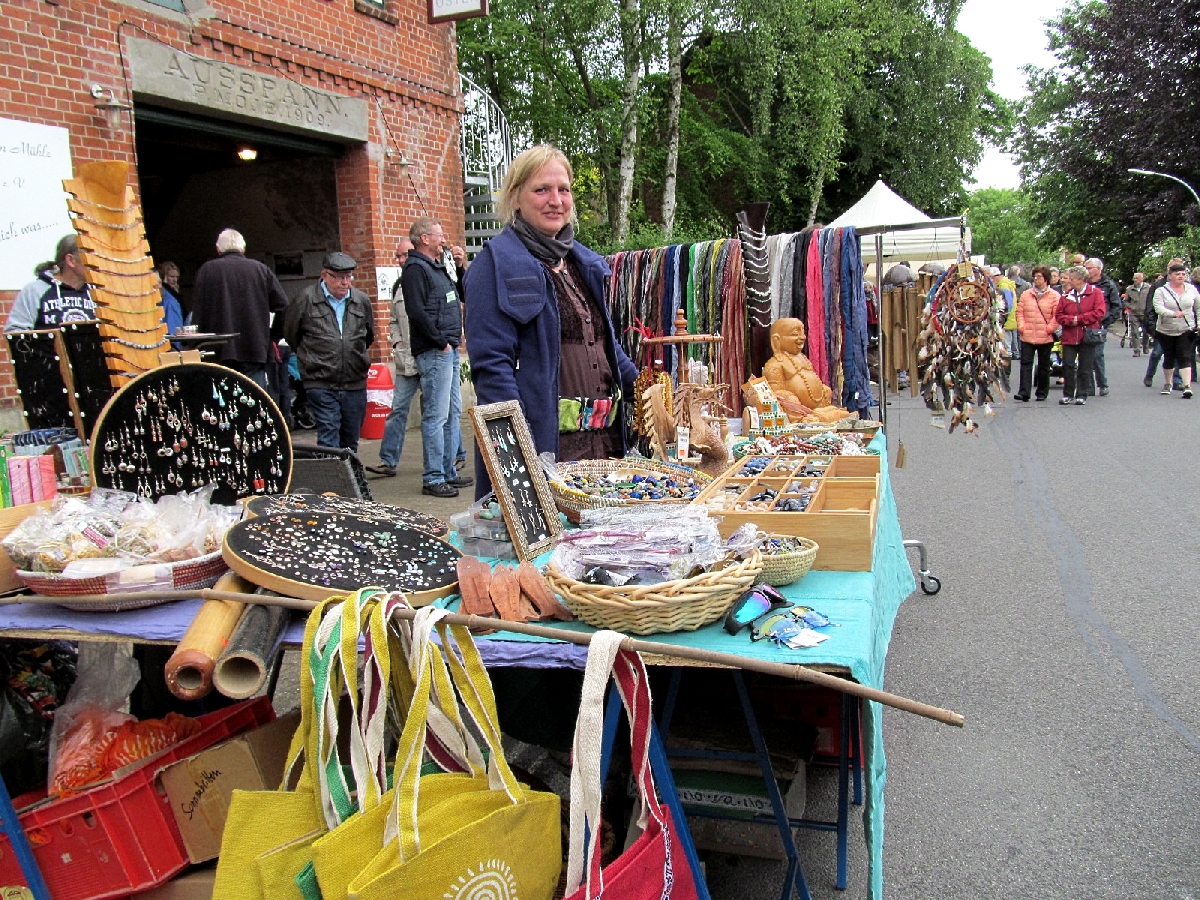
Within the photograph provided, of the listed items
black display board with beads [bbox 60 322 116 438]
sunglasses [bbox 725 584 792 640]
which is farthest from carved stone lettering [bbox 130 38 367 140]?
sunglasses [bbox 725 584 792 640]

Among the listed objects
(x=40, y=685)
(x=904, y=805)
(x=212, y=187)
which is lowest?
(x=904, y=805)

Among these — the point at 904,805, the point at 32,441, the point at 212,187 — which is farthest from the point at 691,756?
the point at 212,187

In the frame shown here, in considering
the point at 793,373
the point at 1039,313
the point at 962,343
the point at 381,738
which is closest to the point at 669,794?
the point at 381,738

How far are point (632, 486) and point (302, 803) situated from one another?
132 cm

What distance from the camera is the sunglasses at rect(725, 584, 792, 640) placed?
178cm

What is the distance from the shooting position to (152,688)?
263 cm

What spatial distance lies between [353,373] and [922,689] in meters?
4.22

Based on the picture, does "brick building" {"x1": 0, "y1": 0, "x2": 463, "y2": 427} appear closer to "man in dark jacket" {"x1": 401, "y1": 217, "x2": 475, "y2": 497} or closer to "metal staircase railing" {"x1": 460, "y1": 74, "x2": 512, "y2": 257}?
"metal staircase railing" {"x1": 460, "y1": 74, "x2": 512, "y2": 257}

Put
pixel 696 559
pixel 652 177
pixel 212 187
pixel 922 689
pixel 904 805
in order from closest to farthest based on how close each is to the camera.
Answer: pixel 696 559 < pixel 904 805 < pixel 922 689 < pixel 212 187 < pixel 652 177

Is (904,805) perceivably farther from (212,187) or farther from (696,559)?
(212,187)

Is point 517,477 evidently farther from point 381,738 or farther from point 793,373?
point 793,373

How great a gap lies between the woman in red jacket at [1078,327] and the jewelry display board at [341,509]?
10857 millimetres

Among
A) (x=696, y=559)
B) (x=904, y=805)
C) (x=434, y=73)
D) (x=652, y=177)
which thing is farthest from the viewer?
(x=652, y=177)

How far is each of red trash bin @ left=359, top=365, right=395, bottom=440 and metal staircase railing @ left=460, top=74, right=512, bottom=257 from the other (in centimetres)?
359
